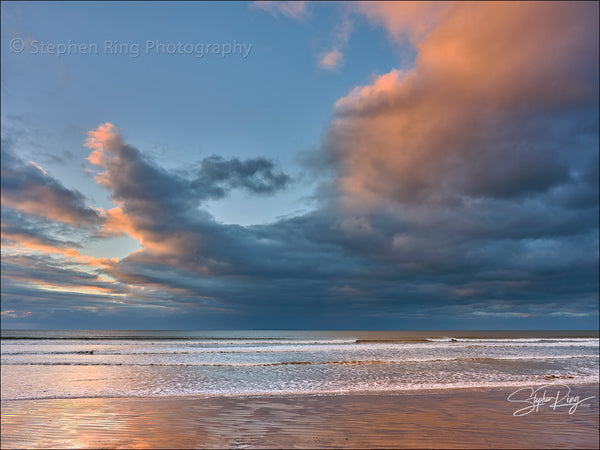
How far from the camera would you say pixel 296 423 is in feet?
42.1

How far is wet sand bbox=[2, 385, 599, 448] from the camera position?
10.8m

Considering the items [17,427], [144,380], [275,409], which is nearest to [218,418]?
[275,409]

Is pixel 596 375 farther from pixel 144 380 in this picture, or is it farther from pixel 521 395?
pixel 144 380

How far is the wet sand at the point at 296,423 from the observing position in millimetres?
10828

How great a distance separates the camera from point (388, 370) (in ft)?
93.5

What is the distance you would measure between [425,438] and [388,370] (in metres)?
18.3
